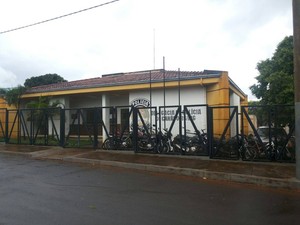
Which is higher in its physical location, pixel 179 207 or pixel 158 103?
pixel 158 103

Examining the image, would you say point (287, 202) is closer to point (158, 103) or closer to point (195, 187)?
point (195, 187)

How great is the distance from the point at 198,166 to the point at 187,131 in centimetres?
250

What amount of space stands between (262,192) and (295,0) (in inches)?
196

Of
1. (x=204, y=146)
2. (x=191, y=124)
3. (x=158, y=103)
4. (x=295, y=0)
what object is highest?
(x=295, y=0)

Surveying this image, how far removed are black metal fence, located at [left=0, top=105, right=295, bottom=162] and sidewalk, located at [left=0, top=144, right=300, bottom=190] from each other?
0.40 metres

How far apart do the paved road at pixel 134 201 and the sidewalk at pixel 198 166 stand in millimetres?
556

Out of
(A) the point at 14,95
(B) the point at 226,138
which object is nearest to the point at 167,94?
(B) the point at 226,138

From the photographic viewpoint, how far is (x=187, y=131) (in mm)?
12781

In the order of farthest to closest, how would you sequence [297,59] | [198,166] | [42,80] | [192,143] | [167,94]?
[42,80] < [167,94] < [192,143] < [198,166] < [297,59]

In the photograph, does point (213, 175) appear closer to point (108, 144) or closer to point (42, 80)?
point (108, 144)

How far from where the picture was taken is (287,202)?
21.8ft

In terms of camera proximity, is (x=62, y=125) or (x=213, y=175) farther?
(x=62, y=125)

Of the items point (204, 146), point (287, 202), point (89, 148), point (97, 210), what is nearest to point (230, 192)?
point (287, 202)

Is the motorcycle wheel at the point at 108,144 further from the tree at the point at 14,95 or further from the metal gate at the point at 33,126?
the tree at the point at 14,95
